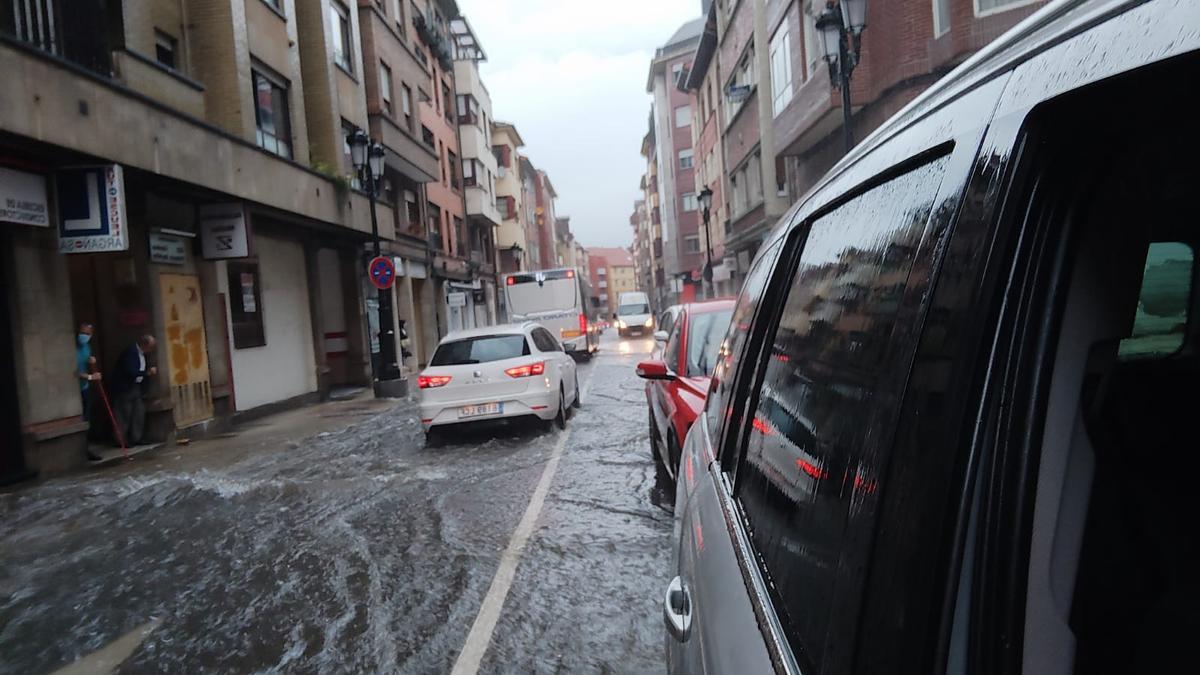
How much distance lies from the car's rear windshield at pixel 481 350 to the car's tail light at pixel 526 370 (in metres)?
0.21

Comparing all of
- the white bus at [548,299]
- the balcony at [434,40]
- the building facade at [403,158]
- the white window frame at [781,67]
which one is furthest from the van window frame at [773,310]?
the balcony at [434,40]

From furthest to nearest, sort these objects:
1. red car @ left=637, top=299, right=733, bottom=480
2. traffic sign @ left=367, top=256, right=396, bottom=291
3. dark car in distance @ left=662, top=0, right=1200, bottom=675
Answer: traffic sign @ left=367, top=256, right=396, bottom=291, red car @ left=637, top=299, right=733, bottom=480, dark car in distance @ left=662, top=0, right=1200, bottom=675

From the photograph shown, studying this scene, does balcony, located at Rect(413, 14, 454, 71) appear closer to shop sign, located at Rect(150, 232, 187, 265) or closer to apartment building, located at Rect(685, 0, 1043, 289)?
apartment building, located at Rect(685, 0, 1043, 289)

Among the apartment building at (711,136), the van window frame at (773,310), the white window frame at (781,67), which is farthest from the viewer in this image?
the apartment building at (711,136)

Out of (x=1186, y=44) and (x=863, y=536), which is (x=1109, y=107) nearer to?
(x=1186, y=44)

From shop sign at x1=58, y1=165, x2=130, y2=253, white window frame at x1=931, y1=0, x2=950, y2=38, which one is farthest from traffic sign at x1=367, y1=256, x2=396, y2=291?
white window frame at x1=931, y1=0, x2=950, y2=38

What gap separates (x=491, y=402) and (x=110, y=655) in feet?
20.2

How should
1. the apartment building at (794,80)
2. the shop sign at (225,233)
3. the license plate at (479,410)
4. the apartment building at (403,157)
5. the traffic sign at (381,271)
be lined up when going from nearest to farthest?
the license plate at (479,410) → the apartment building at (794,80) → the shop sign at (225,233) → the traffic sign at (381,271) → the apartment building at (403,157)

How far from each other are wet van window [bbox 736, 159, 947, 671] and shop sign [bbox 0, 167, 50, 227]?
10.0m

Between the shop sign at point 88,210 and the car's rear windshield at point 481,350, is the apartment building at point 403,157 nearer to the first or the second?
the shop sign at point 88,210

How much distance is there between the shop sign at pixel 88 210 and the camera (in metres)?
9.61

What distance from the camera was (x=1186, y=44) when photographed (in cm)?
68

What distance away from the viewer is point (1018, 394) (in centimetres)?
85

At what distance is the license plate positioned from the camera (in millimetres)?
10039
